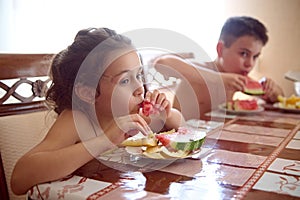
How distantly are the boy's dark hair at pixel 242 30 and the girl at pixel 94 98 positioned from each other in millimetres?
951

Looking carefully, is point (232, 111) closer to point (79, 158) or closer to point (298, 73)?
point (79, 158)

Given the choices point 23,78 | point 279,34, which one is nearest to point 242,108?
point 23,78

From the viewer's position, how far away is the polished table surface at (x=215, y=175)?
70 centimetres

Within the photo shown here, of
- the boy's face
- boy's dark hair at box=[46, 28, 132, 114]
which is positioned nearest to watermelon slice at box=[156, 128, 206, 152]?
boy's dark hair at box=[46, 28, 132, 114]

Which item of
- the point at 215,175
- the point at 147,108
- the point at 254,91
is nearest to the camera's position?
the point at 215,175

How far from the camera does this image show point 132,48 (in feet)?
3.52

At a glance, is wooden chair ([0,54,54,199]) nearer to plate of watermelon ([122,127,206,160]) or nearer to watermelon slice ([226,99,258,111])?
plate of watermelon ([122,127,206,160])

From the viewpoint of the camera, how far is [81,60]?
108 centimetres

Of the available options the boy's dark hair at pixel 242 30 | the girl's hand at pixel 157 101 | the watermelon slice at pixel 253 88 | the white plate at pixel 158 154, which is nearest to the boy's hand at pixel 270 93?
the watermelon slice at pixel 253 88

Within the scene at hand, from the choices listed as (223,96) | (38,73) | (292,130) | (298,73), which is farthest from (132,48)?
(298,73)

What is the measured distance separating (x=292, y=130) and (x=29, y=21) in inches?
57.2

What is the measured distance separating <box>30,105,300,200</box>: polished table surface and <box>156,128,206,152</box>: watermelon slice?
1.4 inches

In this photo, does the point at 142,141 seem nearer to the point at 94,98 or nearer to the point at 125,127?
the point at 125,127

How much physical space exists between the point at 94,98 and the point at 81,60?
124 mm
